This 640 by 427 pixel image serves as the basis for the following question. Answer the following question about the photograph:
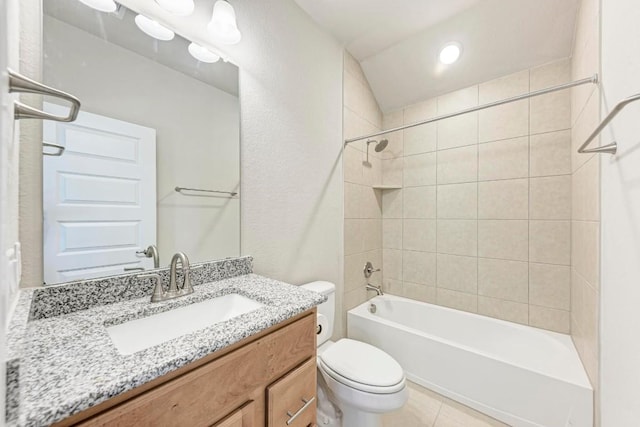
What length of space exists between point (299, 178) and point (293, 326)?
989mm

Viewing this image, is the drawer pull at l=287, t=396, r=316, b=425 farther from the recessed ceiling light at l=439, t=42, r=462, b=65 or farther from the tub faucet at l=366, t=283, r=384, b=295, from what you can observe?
the recessed ceiling light at l=439, t=42, r=462, b=65

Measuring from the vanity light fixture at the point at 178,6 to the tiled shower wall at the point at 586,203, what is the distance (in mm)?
1820

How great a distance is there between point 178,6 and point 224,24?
0.19 m

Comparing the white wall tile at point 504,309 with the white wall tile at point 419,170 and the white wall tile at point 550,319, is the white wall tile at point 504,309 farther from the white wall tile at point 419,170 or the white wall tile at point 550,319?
the white wall tile at point 419,170

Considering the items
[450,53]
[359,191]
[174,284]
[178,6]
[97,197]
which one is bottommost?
[174,284]

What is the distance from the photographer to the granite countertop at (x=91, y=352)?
1.37ft

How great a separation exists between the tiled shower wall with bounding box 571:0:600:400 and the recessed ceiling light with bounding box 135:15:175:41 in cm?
192

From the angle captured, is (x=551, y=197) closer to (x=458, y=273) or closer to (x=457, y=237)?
(x=457, y=237)

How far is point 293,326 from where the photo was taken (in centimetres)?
85

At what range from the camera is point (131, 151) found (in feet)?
3.22

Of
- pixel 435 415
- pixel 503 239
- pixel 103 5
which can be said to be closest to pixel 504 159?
pixel 503 239

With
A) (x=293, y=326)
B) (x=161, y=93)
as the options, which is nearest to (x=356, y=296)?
(x=293, y=326)
